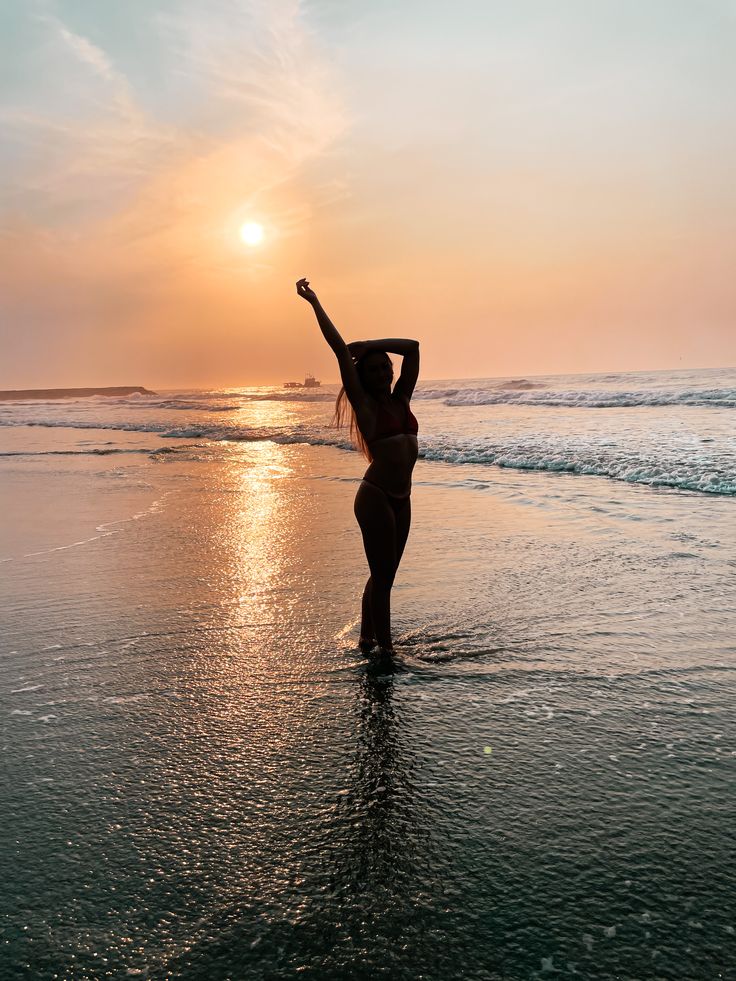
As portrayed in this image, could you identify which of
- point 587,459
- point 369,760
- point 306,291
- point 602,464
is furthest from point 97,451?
point 369,760

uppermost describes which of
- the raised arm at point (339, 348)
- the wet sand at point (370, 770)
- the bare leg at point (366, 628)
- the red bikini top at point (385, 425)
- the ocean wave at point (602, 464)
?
the raised arm at point (339, 348)

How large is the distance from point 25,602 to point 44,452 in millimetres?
17712

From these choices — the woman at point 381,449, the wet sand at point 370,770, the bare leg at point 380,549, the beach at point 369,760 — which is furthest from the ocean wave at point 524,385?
the bare leg at point 380,549

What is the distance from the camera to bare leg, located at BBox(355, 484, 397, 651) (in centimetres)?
454

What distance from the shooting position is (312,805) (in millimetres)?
2789

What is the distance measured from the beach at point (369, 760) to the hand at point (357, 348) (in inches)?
76.7

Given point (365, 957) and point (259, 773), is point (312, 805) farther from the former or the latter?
point (365, 957)

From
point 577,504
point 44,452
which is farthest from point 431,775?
point 44,452

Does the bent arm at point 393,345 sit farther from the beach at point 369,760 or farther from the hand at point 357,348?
the beach at point 369,760

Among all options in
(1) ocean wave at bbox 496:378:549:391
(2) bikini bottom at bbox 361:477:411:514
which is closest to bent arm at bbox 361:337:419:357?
(2) bikini bottom at bbox 361:477:411:514

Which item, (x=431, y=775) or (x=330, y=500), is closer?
(x=431, y=775)

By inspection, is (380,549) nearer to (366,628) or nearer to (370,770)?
(366,628)

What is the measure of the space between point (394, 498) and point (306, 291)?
143cm

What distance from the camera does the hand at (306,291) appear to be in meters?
4.38
